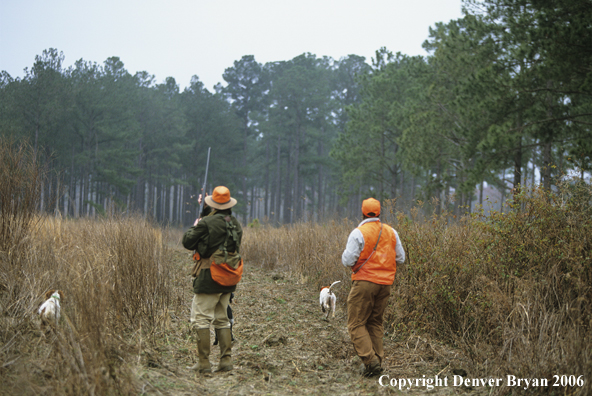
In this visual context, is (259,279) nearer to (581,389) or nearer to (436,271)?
(436,271)

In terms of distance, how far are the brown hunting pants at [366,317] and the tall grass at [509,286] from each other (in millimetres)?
954

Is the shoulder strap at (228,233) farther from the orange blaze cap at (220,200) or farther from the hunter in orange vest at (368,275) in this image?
the hunter in orange vest at (368,275)

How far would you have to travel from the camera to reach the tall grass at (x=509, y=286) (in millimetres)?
4023

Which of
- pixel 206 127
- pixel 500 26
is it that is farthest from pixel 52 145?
pixel 500 26

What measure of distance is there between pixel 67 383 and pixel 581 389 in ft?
12.1

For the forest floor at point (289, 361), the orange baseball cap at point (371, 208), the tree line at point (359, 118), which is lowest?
the forest floor at point (289, 361)

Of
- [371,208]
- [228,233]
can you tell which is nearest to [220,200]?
[228,233]

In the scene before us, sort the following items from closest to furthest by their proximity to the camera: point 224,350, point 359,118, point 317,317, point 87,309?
point 87,309 → point 224,350 → point 317,317 → point 359,118

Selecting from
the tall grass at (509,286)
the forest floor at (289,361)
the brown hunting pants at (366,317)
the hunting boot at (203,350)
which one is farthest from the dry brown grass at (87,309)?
the tall grass at (509,286)

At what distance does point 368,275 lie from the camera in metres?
4.77

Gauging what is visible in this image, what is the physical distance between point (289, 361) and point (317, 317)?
2268 millimetres

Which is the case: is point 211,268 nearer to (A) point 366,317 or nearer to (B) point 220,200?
(B) point 220,200

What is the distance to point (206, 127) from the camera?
4350 cm

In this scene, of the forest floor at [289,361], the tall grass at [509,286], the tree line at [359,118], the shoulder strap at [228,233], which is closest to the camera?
the tall grass at [509,286]
